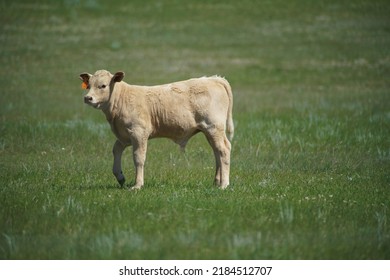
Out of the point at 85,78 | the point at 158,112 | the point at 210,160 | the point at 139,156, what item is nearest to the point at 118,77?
the point at 85,78

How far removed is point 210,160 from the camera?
13.1m

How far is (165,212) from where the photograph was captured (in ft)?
27.3

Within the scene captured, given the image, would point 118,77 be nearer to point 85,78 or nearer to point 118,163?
point 85,78

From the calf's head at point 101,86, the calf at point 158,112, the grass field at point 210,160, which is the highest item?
the calf's head at point 101,86

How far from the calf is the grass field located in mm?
513

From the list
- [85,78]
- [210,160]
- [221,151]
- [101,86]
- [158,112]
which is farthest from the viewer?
[210,160]

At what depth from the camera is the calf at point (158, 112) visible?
983 cm

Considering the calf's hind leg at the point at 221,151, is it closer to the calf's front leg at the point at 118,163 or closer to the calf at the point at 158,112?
the calf at the point at 158,112

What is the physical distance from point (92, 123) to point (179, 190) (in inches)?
287

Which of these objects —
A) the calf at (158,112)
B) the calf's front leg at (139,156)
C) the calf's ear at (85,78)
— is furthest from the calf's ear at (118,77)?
the calf's front leg at (139,156)

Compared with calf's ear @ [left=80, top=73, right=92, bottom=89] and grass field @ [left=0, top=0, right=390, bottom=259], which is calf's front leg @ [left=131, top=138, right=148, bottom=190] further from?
calf's ear @ [left=80, top=73, right=92, bottom=89]

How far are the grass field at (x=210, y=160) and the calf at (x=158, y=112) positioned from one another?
51 centimetres

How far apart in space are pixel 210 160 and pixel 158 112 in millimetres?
3236

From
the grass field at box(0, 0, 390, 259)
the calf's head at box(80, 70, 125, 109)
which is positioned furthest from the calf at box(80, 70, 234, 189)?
the grass field at box(0, 0, 390, 259)
